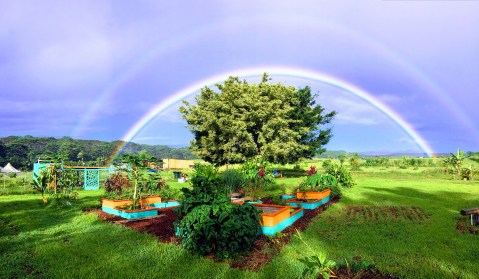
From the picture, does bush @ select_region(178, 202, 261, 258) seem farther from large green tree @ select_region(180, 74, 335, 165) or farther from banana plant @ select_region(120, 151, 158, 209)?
large green tree @ select_region(180, 74, 335, 165)

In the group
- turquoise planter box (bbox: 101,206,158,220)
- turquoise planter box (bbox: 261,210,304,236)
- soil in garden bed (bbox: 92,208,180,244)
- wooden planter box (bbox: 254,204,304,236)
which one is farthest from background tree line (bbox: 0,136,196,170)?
wooden planter box (bbox: 254,204,304,236)

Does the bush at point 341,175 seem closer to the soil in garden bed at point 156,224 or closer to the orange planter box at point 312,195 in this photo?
the orange planter box at point 312,195

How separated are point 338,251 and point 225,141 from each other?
78.5 feet

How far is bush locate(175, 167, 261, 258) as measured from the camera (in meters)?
5.64

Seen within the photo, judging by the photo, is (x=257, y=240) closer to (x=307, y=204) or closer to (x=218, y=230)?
(x=218, y=230)

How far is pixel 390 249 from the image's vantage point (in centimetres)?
621

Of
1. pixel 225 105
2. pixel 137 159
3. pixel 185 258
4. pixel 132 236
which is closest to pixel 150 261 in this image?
pixel 185 258

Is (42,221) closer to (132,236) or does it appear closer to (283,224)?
(132,236)

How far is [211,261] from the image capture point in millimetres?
5516

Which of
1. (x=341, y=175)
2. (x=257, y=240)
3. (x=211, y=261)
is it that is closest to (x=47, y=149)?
(x=341, y=175)

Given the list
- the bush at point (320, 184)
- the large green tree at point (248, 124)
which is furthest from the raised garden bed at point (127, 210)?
the large green tree at point (248, 124)

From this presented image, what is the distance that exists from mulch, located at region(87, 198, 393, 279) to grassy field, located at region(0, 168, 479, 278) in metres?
0.23

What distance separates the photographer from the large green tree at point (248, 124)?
28328 mm

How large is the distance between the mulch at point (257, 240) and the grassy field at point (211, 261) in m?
0.23
